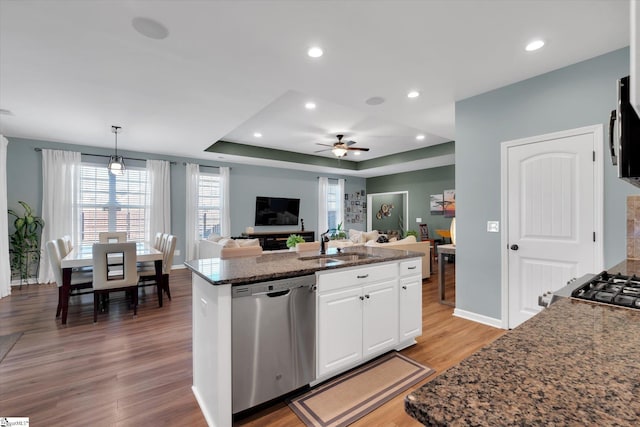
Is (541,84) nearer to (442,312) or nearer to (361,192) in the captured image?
(442,312)

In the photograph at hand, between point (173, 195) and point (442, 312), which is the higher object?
point (173, 195)

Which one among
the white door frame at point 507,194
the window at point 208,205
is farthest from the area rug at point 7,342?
Answer: the white door frame at point 507,194

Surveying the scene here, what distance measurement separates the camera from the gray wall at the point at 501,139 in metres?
2.58

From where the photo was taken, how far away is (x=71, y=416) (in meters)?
1.90

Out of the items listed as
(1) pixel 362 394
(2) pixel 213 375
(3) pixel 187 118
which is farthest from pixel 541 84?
(3) pixel 187 118

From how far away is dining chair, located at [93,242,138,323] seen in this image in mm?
3416

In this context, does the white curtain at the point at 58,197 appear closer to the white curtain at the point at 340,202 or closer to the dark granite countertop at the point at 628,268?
the white curtain at the point at 340,202

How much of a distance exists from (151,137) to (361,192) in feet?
22.3

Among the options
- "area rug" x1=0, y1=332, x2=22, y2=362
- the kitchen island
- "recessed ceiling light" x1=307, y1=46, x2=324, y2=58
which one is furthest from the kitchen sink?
"area rug" x1=0, y1=332, x2=22, y2=362

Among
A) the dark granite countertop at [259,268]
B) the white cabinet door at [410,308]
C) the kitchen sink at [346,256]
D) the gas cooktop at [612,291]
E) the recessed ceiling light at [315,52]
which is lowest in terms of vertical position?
the white cabinet door at [410,308]

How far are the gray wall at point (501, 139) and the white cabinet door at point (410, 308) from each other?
1106mm

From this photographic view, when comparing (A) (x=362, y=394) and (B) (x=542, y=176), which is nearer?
(A) (x=362, y=394)

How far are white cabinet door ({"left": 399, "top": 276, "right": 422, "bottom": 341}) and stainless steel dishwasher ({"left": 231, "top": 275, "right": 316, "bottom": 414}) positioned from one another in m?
0.99

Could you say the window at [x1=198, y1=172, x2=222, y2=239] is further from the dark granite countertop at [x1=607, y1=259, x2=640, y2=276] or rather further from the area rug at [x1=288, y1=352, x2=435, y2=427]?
the dark granite countertop at [x1=607, y1=259, x2=640, y2=276]
